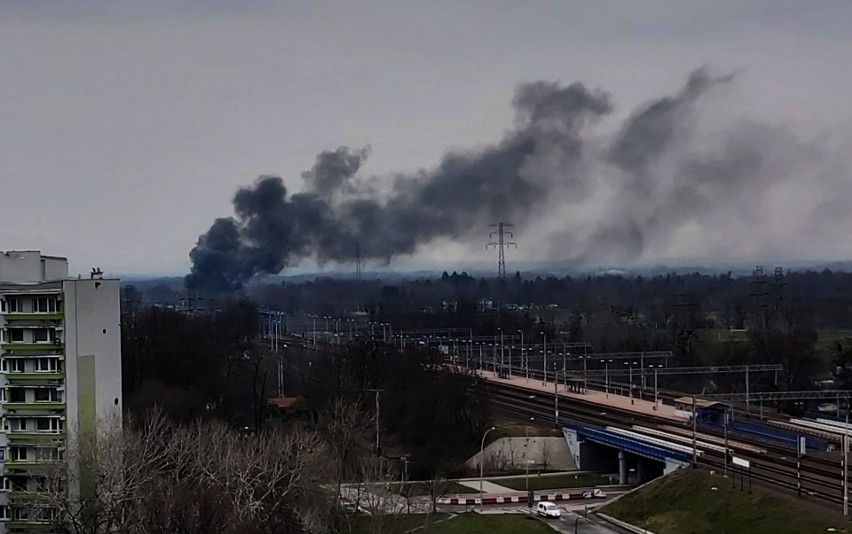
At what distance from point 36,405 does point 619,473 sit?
939 inches

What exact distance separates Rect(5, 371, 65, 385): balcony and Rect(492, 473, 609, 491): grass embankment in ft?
59.8

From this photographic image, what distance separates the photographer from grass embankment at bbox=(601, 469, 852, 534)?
2977cm

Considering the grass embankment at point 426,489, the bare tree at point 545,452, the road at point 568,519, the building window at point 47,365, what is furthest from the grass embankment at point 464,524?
the bare tree at point 545,452

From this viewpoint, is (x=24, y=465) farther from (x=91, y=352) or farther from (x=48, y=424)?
(x=91, y=352)

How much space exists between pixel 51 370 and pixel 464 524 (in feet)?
44.2

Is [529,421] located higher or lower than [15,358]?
lower

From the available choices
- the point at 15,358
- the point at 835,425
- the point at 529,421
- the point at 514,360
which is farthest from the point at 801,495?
the point at 514,360

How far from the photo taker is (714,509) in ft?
107

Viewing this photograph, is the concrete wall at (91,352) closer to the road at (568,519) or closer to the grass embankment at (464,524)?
the grass embankment at (464,524)

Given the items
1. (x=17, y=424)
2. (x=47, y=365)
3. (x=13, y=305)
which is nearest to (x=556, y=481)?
(x=47, y=365)

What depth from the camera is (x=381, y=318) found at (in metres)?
116

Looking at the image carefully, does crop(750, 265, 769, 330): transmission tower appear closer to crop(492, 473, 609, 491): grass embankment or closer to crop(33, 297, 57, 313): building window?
crop(492, 473, 609, 491): grass embankment

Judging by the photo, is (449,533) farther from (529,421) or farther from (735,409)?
(735,409)

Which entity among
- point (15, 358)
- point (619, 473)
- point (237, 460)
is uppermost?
point (15, 358)
